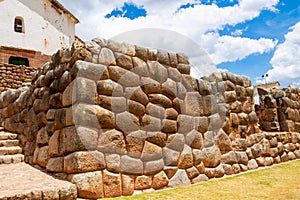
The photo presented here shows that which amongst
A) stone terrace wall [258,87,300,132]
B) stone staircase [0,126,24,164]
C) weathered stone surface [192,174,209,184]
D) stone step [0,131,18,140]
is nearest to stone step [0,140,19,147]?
stone staircase [0,126,24,164]

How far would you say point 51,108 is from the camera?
4.44m

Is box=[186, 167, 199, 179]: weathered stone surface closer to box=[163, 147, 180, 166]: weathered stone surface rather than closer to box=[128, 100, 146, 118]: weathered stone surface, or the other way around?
box=[163, 147, 180, 166]: weathered stone surface

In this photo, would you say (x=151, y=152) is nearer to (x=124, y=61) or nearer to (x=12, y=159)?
(x=124, y=61)

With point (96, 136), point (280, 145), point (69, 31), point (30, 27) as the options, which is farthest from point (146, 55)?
point (69, 31)

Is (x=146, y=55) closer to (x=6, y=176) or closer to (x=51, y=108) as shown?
(x=51, y=108)

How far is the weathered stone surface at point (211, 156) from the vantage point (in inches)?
205

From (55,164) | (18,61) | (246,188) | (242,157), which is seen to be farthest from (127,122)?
(18,61)

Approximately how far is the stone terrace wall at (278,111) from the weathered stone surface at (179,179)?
3.83 m

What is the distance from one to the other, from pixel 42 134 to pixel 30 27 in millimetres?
16700

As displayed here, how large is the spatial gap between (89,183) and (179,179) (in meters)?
1.61

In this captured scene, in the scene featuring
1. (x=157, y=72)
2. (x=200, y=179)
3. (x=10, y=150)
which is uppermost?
(x=157, y=72)

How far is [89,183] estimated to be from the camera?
3.60 m

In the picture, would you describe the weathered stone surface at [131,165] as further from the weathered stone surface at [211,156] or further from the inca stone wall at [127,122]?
the weathered stone surface at [211,156]

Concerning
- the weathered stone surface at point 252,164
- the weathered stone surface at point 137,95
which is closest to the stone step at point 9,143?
the weathered stone surface at point 137,95
